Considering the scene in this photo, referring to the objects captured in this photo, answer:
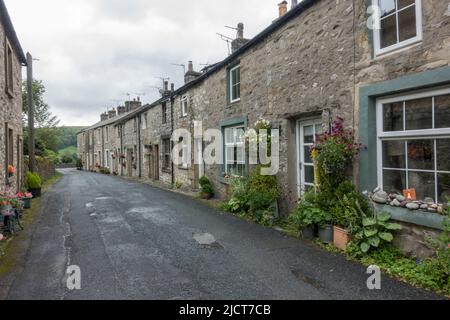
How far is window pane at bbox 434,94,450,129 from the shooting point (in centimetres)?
451

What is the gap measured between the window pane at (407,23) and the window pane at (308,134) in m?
2.85

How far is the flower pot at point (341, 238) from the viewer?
5437 mm

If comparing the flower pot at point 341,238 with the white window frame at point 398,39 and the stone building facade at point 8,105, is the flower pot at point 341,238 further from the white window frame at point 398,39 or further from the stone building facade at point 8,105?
the stone building facade at point 8,105

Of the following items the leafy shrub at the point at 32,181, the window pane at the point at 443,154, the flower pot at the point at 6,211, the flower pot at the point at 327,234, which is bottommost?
the flower pot at the point at 327,234

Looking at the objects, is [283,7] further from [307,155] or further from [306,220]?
[306,220]

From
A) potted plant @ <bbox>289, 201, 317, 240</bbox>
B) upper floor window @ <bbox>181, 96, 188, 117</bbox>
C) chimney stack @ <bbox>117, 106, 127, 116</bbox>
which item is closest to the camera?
potted plant @ <bbox>289, 201, 317, 240</bbox>

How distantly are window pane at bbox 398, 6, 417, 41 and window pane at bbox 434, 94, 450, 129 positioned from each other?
110 cm

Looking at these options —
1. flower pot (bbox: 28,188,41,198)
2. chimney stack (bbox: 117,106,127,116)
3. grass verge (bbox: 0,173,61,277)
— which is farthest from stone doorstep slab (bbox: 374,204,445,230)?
chimney stack (bbox: 117,106,127,116)

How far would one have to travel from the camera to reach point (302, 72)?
292 inches

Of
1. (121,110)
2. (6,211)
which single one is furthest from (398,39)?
(121,110)

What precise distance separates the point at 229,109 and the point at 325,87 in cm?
500

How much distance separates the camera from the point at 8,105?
10.1m

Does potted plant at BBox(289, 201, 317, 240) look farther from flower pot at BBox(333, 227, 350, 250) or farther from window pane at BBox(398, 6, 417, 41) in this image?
window pane at BBox(398, 6, 417, 41)

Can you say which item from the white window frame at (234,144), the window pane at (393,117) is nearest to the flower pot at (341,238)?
the window pane at (393,117)
